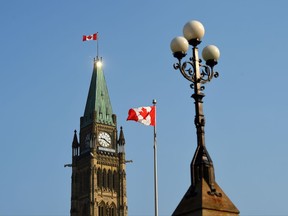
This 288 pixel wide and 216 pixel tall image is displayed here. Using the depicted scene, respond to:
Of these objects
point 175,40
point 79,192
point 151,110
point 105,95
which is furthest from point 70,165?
point 175,40

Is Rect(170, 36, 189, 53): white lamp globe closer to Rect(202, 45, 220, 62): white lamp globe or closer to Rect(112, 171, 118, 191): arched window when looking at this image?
Rect(202, 45, 220, 62): white lamp globe

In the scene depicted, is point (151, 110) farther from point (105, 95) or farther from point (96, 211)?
point (105, 95)

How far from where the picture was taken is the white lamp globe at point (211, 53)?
15719 millimetres

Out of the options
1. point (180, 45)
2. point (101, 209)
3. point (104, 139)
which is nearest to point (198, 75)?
point (180, 45)

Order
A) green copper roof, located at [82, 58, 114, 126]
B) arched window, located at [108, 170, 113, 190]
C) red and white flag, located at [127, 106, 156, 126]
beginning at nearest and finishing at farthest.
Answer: red and white flag, located at [127, 106, 156, 126] < arched window, located at [108, 170, 113, 190] < green copper roof, located at [82, 58, 114, 126]

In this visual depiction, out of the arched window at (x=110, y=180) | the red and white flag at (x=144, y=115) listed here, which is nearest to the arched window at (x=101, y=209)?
the arched window at (x=110, y=180)

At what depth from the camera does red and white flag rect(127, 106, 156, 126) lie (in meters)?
25.7

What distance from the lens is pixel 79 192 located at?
108500mm

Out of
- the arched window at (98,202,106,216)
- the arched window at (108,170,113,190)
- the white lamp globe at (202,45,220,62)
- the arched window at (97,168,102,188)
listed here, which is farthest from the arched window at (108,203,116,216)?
the white lamp globe at (202,45,220,62)

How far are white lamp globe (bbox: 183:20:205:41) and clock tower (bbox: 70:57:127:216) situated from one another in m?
A: 90.1

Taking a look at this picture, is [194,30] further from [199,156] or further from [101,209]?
[101,209]

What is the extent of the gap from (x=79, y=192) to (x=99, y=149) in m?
7.88

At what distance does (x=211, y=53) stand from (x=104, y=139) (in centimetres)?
9651

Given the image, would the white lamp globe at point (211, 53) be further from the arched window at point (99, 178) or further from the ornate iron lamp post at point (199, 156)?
the arched window at point (99, 178)
